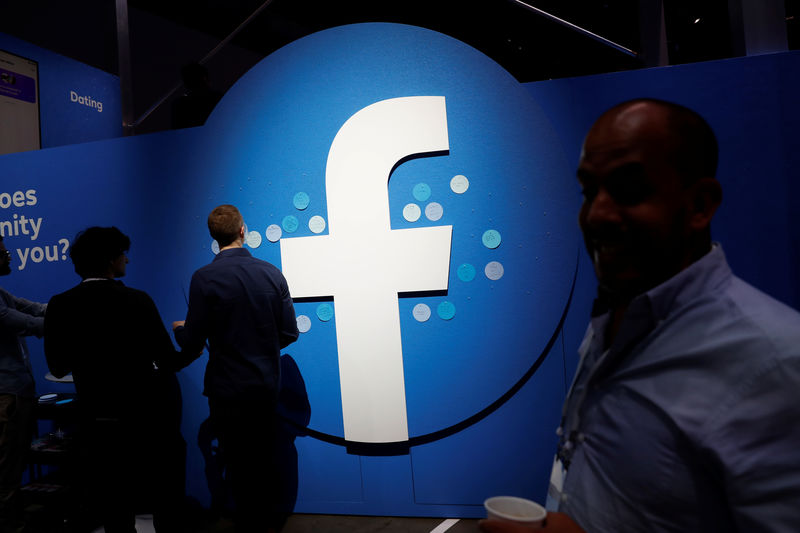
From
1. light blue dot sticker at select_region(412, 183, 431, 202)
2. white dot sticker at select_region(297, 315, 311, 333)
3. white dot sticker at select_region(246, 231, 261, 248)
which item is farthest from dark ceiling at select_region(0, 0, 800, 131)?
white dot sticker at select_region(297, 315, 311, 333)

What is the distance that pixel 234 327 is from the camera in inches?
85.7

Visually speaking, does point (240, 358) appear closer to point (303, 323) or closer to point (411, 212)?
point (303, 323)

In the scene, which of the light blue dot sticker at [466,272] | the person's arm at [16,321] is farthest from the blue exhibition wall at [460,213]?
the person's arm at [16,321]

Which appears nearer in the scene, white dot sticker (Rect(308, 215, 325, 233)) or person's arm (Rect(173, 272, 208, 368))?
Result: person's arm (Rect(173, 272, 208, 368))

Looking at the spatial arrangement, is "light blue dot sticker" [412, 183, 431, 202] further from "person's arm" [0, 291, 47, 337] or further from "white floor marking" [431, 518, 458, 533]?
"person's arm" [0, 291, 47, 337]

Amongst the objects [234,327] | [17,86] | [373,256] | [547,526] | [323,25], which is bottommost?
[547,526]

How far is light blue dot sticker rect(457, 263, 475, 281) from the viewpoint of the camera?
241cm

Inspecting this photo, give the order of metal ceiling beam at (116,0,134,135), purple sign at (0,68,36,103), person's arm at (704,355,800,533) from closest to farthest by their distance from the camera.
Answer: person's arm at (704,355,800,533)
metal ceiling beam at (116,0,134,135)
purple sign at (0,68,36,103)

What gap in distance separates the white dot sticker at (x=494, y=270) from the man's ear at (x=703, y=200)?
168 cm

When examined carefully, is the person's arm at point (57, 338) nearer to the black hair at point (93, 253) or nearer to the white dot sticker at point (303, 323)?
the black hair at point (93, 253)

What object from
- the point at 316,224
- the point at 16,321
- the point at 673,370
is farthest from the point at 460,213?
the point at 16,321

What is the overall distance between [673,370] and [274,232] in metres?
2.28

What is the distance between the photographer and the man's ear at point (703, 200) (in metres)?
0.69

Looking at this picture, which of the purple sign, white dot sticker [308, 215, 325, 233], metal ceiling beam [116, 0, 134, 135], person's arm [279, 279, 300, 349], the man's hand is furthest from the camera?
the purple sign
